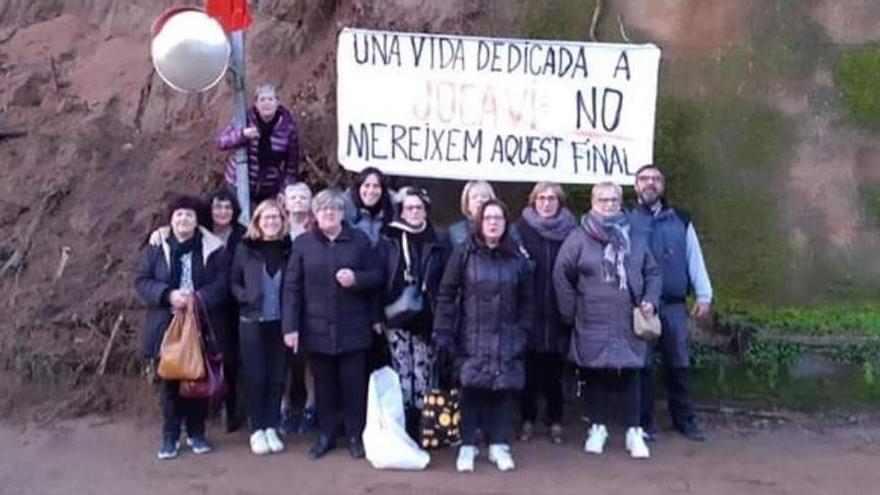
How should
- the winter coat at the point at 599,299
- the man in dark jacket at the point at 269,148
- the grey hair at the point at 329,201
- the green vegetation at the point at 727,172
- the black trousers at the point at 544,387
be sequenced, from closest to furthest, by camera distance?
1. the grey hair at the point at 329,201
2. the winter coat at the point at 599,299
3. the black trousers at the point at 544,387
4. the man in dark jacket at the point at 269,148
5. the green vegetation at the point at 727,172

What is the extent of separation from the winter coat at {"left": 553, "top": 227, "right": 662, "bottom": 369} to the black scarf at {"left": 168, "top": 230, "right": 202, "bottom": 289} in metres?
2.20

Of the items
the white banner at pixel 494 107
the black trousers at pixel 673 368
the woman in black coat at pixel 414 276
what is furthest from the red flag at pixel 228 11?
the black trousers at pixel 673 368

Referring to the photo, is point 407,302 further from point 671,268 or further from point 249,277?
point 671,268

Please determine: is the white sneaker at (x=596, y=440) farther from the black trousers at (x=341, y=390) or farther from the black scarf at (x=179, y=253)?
the black scarf at (x=179, y=253)

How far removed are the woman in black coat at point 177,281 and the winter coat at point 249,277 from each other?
0.07 meters

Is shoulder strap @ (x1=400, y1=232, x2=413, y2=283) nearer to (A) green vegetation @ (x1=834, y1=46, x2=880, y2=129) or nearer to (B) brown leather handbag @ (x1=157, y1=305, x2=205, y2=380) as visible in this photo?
(B) brown leather handbag @ (x1=157, y1=305, x2=205, y2=380)

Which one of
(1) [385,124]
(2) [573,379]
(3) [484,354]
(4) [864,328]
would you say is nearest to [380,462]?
(3) [484,354]

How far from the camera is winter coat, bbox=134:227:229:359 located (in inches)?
336

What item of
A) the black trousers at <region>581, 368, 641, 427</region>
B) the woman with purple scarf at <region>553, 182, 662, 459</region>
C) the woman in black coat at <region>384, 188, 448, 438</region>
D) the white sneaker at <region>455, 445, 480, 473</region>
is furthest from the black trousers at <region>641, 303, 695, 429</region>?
the woman in black coat at <region>384, 188, 448, 438</region>

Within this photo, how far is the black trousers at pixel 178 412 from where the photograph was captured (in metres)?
8.57

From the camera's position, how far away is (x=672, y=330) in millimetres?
9008

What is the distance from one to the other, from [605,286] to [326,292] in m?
1.67

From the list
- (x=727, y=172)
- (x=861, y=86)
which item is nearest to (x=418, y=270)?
(x=727, y=172)

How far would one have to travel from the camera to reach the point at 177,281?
859 centimetres
